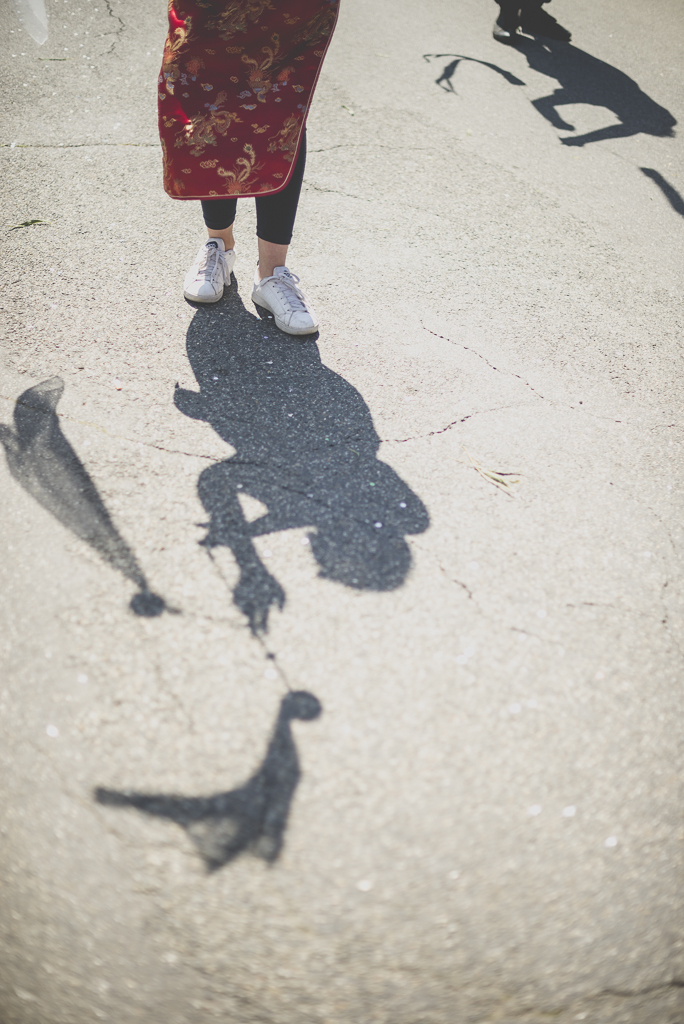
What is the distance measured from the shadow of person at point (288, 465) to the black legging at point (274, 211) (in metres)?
0.32

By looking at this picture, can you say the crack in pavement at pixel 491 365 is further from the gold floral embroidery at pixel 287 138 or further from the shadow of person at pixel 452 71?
the shadow of person at pixel 452 71

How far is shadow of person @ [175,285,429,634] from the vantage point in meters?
1.69

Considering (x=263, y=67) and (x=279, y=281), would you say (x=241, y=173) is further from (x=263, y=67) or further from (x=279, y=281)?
(x=279, y=281)

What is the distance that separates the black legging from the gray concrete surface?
31cm

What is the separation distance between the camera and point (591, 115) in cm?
454

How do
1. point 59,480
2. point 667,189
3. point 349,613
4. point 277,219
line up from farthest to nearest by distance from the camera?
1. point 667,189
2. point 277,219
3. point 59,480
4. point 349,613

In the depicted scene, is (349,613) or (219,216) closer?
(349,613)

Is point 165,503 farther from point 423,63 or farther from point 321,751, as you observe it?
point 423,63

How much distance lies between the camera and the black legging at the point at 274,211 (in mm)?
2197

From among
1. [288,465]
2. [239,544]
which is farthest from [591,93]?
[239,544]

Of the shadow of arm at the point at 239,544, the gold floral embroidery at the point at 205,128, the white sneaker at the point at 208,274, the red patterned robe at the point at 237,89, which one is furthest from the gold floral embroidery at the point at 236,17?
the shadow of arm at the point at 239,544

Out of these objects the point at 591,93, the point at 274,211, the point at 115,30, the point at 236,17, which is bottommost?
the point at 115,30

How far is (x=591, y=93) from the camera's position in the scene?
4816mm

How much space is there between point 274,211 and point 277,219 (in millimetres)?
34
